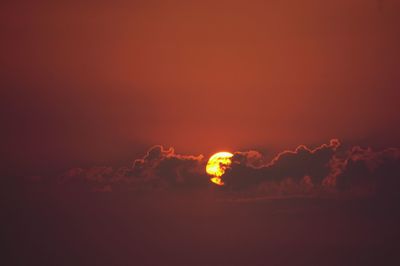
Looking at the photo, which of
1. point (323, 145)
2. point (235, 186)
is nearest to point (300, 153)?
point (323, 145)

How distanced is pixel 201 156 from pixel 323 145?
2.94 meters

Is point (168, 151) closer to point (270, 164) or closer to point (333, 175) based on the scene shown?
point (270, 164)

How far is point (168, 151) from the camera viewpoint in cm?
1434

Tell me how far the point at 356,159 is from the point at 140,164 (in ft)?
17.3

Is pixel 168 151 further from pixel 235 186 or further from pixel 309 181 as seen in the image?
pixel 309 181

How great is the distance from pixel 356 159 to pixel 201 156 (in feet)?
12.5

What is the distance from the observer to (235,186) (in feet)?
48.7

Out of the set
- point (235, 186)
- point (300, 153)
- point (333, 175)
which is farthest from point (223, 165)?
point (333, 175)

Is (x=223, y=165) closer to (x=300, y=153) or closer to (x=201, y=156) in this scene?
(x=201, y=156)

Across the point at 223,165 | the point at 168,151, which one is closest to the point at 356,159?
the point at 223,165

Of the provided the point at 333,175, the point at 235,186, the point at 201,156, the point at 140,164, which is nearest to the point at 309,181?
the point at 333,175

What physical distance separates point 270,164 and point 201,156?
1681 millimetres

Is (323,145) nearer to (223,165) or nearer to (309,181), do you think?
(309,181)

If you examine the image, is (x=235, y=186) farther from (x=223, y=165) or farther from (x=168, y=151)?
(x=168, y=151)
